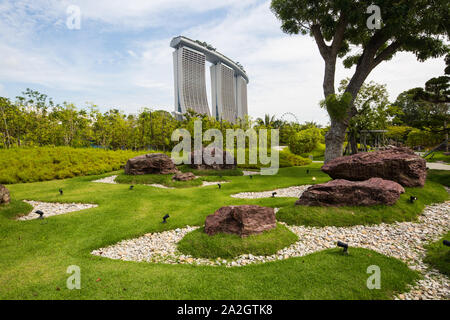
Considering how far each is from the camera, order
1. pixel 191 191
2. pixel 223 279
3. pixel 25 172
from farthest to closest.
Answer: pixel 25 172 → pixel 191 191 → pixel 223 279

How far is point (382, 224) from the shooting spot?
272 inches

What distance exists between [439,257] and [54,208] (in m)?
13.2

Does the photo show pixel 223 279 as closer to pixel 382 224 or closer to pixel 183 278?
pixel 183 278

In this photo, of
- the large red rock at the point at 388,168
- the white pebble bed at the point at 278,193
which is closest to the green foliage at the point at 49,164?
the white pebble bed at the point at 278,193

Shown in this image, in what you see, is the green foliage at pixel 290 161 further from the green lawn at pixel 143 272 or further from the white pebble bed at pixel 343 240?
the green lawn at pixel 143 272

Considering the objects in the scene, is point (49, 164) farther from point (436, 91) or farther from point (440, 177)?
point (436, 91)

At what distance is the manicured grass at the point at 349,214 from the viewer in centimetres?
705

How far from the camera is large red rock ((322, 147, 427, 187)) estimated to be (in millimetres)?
9750

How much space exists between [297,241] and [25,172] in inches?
740

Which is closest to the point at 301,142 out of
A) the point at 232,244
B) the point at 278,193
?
the point at 278,193

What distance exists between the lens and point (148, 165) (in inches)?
619

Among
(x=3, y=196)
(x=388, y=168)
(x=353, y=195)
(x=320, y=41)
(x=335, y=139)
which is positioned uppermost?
(x=320, y=41)

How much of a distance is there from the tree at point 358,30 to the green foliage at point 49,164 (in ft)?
63.7
